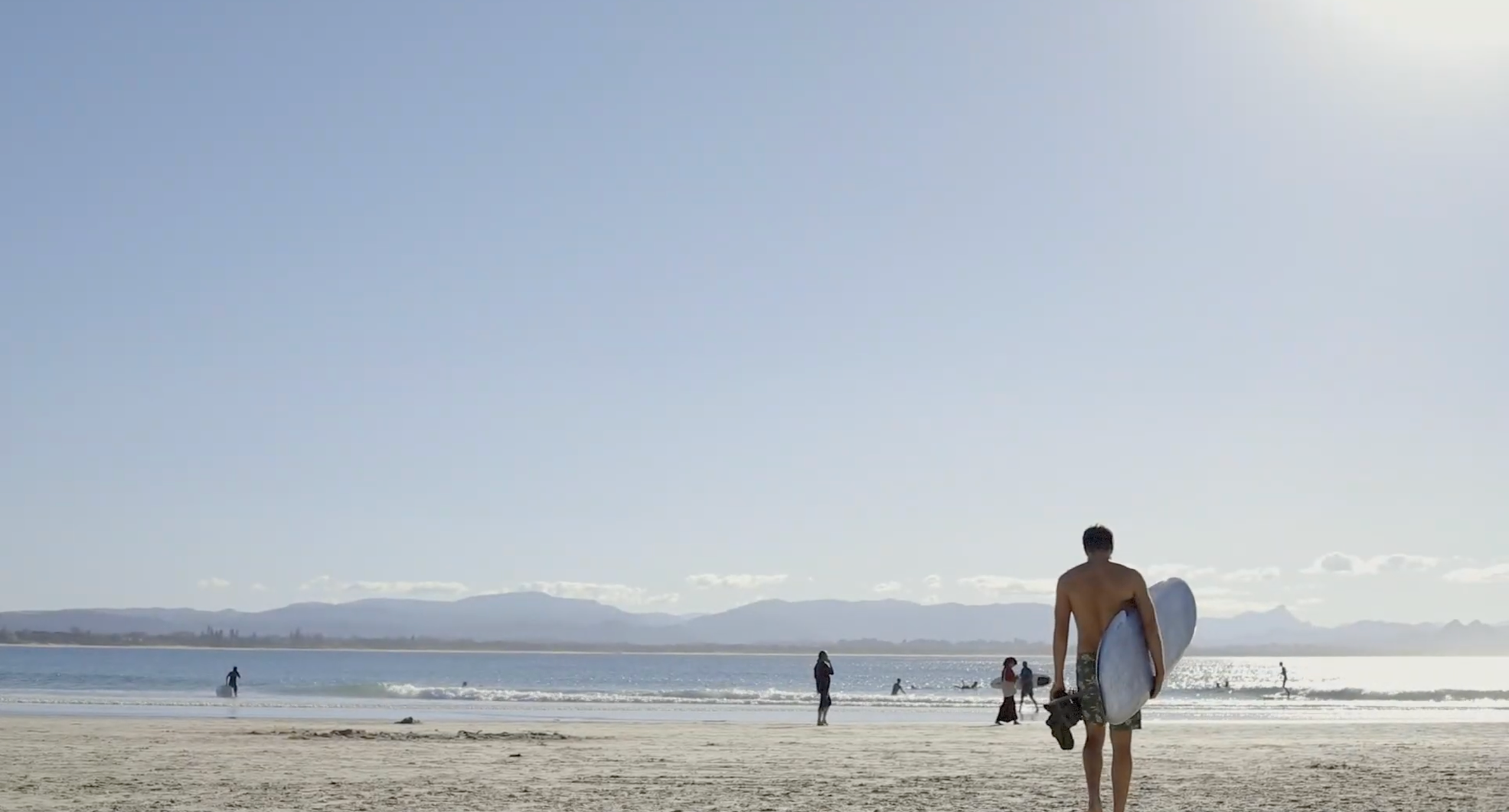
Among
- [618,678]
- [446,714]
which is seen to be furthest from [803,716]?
[618,678]

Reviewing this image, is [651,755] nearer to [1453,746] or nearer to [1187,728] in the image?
[1453,746]

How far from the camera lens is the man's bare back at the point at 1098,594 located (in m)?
8.73

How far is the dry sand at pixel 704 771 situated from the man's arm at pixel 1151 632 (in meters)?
2.93

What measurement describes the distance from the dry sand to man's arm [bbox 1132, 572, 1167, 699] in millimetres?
2930

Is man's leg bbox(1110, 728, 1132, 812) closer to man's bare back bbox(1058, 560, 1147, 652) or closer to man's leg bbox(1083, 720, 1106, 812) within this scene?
man's leg bbox(1083, 720, 1106, 812)

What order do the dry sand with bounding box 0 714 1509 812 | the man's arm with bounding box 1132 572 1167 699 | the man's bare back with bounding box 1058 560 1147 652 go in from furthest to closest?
the dry sand with bounding box 0 714 1509 812 → the man's bare back with bounding box 1058 560 1147 652 → the man's arm with bounding box 1132 572 1167 699

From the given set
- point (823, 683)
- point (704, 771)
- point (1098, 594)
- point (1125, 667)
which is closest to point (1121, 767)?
→ point (1125, 667)

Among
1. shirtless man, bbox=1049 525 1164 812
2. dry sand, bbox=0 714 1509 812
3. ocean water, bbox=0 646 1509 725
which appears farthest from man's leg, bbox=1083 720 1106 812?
ocean water, bbox=0 646 1509 725

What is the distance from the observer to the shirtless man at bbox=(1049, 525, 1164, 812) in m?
8.62

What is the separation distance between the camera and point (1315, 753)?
17.9 m

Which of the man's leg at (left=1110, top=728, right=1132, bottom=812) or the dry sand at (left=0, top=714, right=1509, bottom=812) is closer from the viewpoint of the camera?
the man's leg at (left=1110, top=728, right=1132, bottom=812)

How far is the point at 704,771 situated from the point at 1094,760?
6874mm

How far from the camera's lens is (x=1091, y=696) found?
8.59m

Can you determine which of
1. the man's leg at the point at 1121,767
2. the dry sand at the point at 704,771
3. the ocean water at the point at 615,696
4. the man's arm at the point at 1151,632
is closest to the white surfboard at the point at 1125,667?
the man's arm at the point at 1151,632
